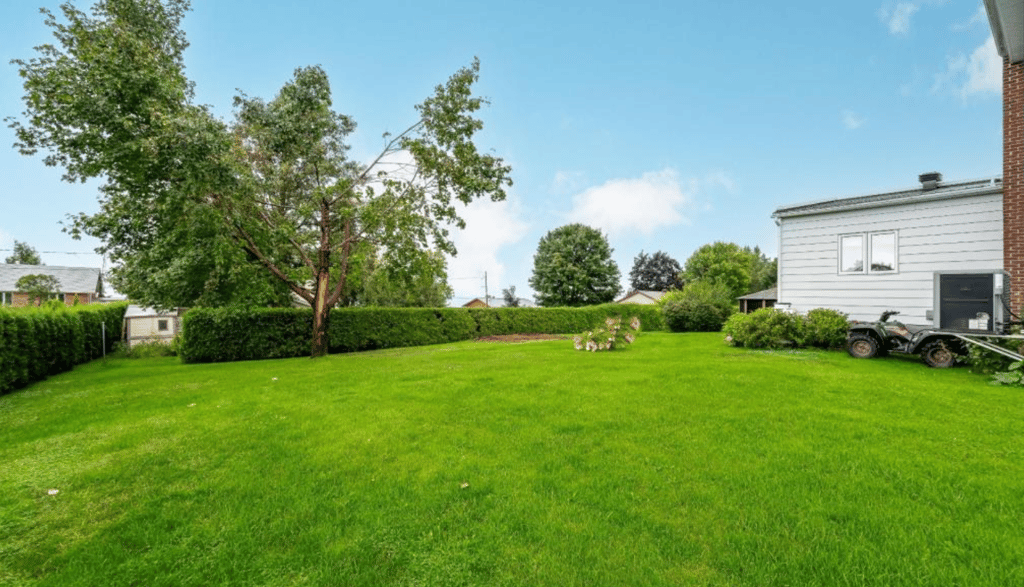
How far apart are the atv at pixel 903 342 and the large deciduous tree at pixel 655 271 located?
5245 centimetres

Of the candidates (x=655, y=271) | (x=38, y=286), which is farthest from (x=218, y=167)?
(x=655, y=271)

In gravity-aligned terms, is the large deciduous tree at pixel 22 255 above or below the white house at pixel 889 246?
above

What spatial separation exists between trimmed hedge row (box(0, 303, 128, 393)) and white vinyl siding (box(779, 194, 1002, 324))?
1854cm

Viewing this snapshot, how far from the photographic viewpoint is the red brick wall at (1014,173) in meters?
8.38

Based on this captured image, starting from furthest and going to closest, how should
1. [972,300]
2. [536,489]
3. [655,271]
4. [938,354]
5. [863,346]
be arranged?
[655,271], [972,300], [863,346], [938,354], [536,489]

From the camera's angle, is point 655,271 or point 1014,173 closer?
point 1014,173

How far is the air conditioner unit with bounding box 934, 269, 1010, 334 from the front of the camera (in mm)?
8734

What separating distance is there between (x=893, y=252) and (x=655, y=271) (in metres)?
52.6

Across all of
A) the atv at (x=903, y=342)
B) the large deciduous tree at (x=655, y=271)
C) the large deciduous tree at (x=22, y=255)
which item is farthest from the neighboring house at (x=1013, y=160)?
the large deciduous tree at (x=22, y=255)

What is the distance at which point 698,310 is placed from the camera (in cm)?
2022

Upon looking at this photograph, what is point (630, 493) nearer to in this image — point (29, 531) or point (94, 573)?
point (94, 573)

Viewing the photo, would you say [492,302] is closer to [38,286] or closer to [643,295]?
[643,295]

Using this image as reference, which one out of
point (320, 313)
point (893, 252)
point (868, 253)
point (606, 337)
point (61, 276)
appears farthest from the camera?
point (61, 276)

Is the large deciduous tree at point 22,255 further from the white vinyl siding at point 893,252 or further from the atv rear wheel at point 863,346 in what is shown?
the atv rear wheel at point 863,346
